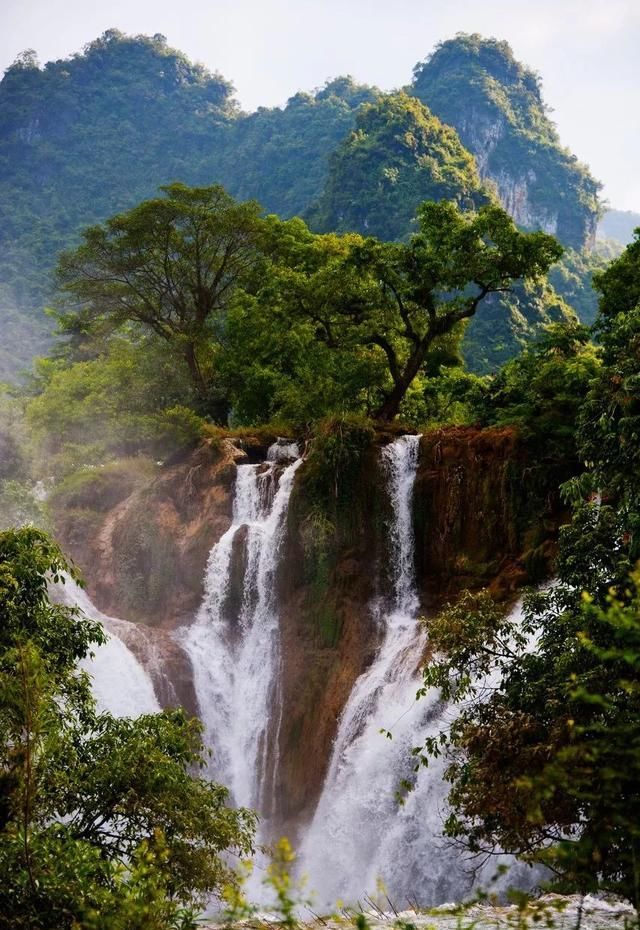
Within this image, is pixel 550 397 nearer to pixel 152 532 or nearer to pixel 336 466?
pixel 336 466

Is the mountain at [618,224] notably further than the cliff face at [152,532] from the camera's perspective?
Yes

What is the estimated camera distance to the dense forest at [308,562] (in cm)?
675

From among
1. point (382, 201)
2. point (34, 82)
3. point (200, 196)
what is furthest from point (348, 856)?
→ point (34, 82)

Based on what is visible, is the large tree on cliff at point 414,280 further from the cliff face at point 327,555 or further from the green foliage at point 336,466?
the cliff face at point 327,555

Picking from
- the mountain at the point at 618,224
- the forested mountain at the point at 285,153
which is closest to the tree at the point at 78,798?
the forested mountain at the point at 285,153

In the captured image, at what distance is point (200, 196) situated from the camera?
1233 inches

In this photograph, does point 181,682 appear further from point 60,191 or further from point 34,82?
point 34,82

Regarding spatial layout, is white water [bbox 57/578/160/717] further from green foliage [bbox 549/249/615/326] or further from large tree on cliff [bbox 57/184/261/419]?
green foliage [bbox 549/249/615/326]

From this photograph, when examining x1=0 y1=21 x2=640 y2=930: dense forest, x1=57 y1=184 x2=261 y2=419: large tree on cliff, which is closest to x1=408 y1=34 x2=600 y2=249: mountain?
x1=0 y1=21 x2=640 y2=930: dense forest

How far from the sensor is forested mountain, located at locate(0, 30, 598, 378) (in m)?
71.0

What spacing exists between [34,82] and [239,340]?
118 meters

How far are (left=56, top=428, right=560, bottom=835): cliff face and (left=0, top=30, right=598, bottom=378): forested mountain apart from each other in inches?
1507

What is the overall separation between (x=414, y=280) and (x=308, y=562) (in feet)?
30.1

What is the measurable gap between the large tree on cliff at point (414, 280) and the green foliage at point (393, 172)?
140 ft
